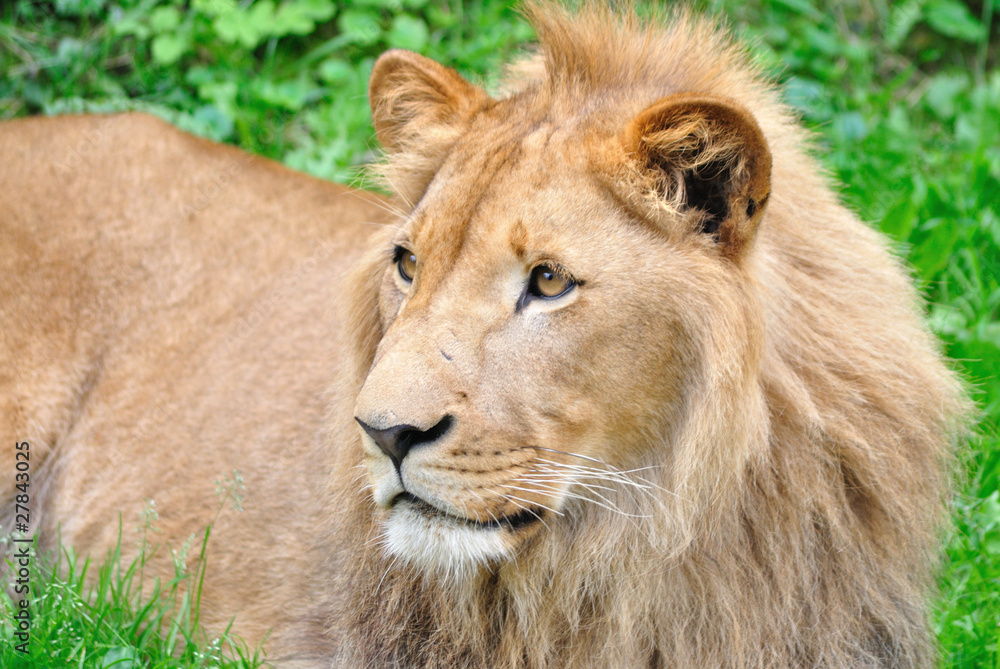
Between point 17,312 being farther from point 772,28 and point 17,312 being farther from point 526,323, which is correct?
point 772,28

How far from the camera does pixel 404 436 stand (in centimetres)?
235

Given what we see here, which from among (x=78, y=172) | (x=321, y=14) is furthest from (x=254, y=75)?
(x=78, y=172)

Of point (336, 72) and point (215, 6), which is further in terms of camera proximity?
point (336, 72)

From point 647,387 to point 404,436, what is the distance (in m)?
0.58

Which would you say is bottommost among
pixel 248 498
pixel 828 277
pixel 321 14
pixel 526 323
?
pixel 248 498

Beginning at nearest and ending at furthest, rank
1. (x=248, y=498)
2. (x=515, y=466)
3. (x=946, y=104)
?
(x=515, y=466)
(x=248, y=498)
(x=946, y=104)

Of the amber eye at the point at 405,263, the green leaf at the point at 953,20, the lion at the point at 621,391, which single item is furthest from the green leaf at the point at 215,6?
the green leaf at the point at 953,20

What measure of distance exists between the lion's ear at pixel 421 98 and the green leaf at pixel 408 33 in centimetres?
343

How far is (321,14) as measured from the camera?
21.7 feet

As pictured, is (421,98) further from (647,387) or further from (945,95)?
(945,95)

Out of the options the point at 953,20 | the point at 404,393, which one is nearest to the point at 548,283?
the point at 404,393

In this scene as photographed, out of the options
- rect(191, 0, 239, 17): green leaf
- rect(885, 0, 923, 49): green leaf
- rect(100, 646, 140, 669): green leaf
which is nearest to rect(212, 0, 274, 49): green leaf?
rect(191, 0, 239, 17): green leaf

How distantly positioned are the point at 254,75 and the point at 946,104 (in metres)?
4.27

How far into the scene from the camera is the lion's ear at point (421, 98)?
9.96 feet
